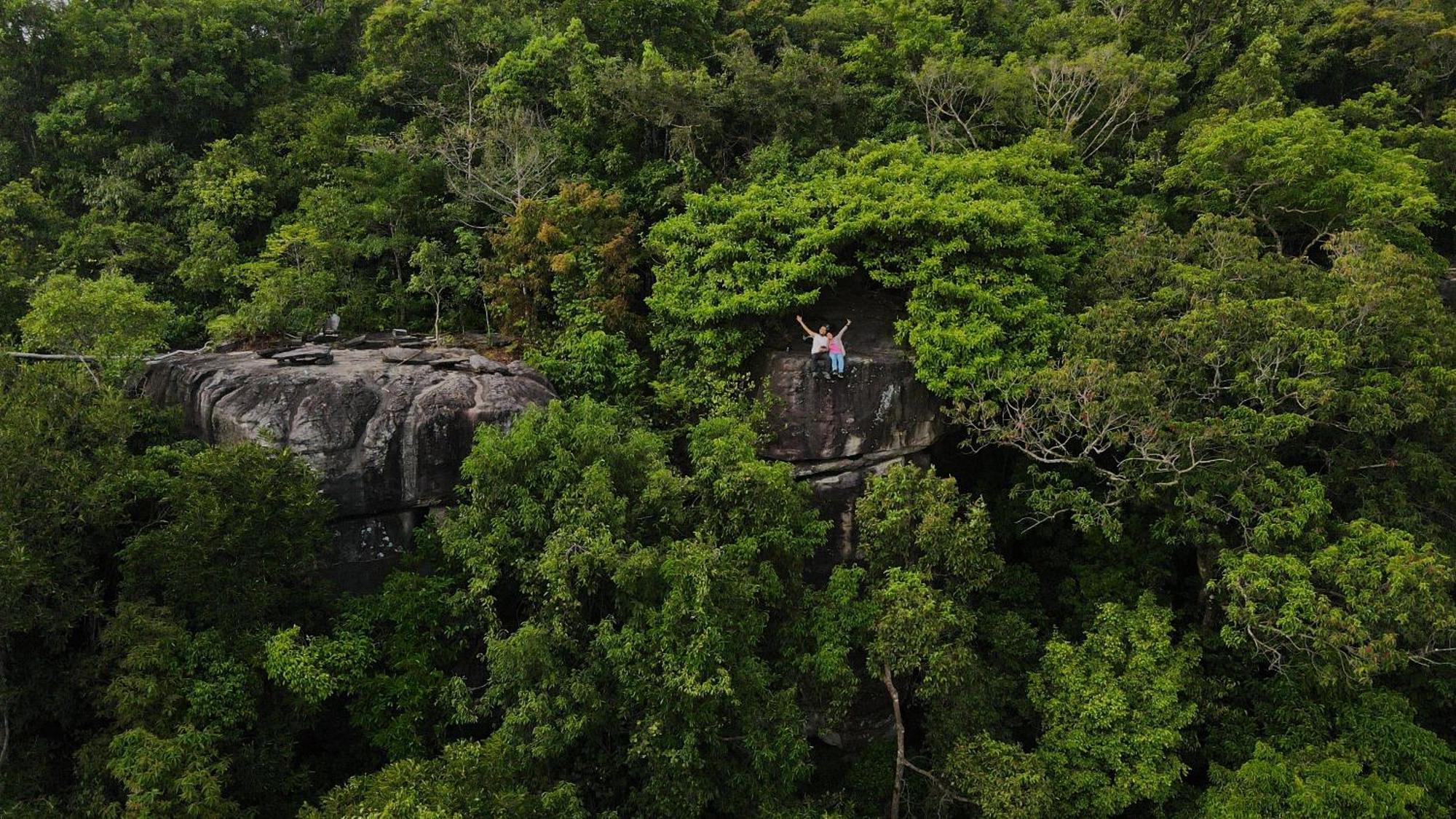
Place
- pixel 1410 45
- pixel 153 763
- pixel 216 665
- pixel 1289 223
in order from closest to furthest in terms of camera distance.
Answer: pixel 153 763 < pixel 216 665 < pixel 1289 223 < pixel 1410 45

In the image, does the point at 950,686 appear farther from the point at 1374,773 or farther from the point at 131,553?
the point at 131,553

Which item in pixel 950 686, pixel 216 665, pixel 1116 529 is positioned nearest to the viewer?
pixel 216 665

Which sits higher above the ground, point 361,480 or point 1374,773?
point 361,480

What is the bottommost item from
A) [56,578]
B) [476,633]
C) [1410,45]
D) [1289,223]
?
[476,633]

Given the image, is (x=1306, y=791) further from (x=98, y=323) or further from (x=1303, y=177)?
(x=98, y=323)

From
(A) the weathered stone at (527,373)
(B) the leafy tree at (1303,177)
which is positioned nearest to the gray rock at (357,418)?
(A) the weathered stone at (527,373)

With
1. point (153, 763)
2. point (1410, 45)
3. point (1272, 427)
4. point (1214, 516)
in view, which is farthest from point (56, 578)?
point (1410, 45)

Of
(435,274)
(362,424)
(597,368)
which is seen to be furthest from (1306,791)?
(435,274)
